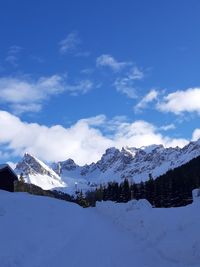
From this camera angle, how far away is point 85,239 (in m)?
24.6

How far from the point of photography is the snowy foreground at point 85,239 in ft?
65.0

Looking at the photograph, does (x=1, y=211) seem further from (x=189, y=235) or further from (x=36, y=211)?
(x=189, y=235)

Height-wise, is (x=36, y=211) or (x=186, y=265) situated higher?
(x=36, y=211)

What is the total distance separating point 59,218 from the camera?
27844 millimetres

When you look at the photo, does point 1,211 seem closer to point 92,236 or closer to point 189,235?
point 92,236

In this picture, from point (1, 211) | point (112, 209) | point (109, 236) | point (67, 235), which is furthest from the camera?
point (112, 209)

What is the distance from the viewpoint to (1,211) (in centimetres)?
2566

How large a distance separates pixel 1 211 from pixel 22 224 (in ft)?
7.12

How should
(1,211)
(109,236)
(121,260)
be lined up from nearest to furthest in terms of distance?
(121,260) → (1,211) → (109,236)

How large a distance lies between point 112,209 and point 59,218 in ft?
63.8

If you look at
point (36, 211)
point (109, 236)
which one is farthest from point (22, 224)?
point (109, 236)

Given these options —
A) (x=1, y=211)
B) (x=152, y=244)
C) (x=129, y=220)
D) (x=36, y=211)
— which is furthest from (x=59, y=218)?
(x=129, y=220)

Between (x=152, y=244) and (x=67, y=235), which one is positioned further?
(x=152, y=244)

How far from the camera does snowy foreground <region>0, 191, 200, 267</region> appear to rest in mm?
19812
